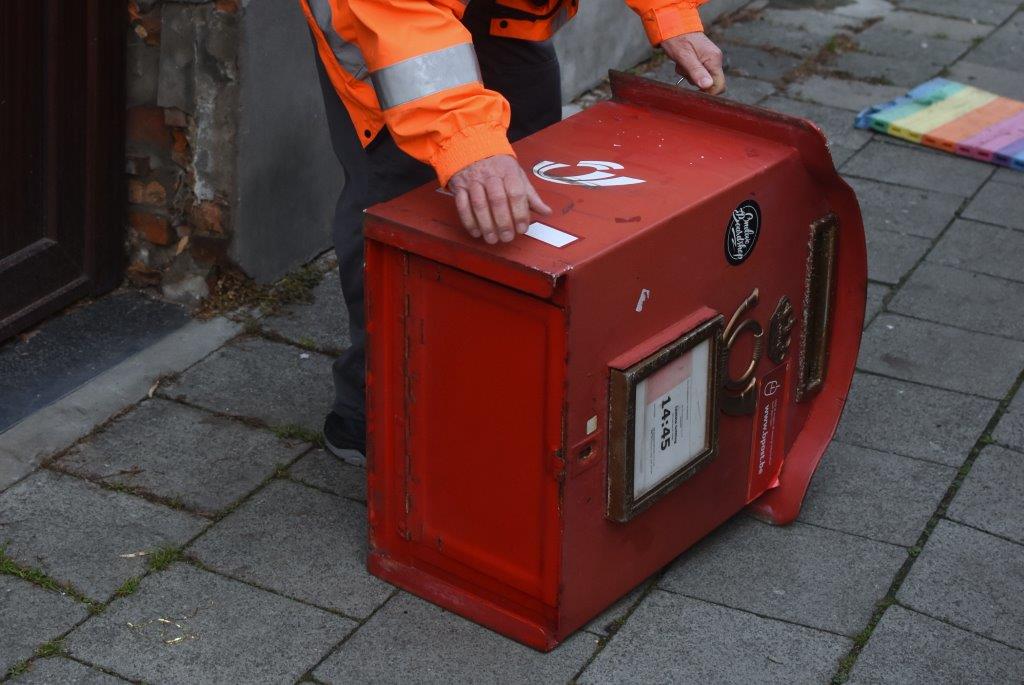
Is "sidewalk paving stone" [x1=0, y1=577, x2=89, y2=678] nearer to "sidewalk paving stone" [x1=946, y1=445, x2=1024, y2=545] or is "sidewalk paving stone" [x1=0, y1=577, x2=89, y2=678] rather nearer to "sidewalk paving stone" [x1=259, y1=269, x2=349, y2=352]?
"sidewalk paving stone" [x1=259, y1=269, x2=349, y2=352]

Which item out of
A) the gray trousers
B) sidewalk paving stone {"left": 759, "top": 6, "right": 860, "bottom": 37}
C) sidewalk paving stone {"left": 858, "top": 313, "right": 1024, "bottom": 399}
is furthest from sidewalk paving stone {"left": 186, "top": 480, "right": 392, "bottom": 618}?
sidewalk paving stone {"left": 759, "top": 6, "right": 860, "bottom": 37}

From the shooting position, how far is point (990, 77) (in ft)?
20.2

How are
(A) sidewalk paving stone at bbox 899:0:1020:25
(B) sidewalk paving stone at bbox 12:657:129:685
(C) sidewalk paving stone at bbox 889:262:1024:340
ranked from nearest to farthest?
1. (B) sidewalk paving stone at bbox 12:657:129:685
2. (C) sidewalk paving stone at bbox 889:262:1024:340
3. (A) sidewalk paving stone at bbox 899:0:1020:25

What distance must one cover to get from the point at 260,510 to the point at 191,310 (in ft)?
3.36

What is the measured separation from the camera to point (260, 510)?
10.8 ft

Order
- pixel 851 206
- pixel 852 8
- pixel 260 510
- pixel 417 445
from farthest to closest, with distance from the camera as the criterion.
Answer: pixel 852 8
pixel 260 510
pixel 851 206
pixel 417 445

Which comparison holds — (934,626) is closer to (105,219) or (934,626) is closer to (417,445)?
(417,445)

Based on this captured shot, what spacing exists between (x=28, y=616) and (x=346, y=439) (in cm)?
85

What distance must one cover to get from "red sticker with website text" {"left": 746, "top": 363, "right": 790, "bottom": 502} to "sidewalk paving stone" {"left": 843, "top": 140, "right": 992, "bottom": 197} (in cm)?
214

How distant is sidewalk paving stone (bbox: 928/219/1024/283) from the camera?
15.0ft

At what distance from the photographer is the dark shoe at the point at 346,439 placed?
3.45 m

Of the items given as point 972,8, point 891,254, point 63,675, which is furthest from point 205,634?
point 972,8

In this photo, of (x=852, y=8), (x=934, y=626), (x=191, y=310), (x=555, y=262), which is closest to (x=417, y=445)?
(x=555, y=262)

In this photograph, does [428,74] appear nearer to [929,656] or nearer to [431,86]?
[431,86]
